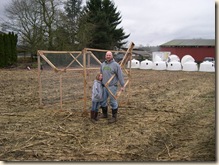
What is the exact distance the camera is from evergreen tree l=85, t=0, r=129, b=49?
35.2 m

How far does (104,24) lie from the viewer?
35.7 m

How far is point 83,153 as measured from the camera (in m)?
4.76

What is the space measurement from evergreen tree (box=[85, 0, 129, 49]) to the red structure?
57.8ft

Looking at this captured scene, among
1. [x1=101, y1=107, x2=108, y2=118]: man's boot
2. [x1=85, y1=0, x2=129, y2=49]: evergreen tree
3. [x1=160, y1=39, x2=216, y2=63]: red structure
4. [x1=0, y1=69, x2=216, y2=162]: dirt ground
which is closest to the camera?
[x1=0, y1=69, x2=216, y2=162]: dirt ground

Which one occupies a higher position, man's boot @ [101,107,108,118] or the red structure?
the red structure

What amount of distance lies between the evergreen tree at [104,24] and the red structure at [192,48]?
17630mm

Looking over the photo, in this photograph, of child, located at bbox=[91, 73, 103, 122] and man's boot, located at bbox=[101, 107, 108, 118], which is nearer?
child, located at bbox=[91, 73, 103, 122]

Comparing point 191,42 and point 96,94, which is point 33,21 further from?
point 191,42

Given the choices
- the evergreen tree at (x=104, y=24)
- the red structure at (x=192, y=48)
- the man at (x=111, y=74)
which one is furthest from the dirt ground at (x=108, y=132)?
the red structure at (x=192, y=48)

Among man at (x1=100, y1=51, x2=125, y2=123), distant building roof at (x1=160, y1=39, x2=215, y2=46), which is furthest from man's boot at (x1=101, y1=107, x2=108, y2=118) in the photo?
distant building roof at (x1=160, y1=39, x2=215, y2=46)

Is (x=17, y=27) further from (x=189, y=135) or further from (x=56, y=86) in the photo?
(x=189, y=135)

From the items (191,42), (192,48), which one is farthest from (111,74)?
(191,42)

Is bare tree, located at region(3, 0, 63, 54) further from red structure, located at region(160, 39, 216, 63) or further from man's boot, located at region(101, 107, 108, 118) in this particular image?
red structure, located at region(160, 39, 216, 63)

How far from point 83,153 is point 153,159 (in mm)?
1181
